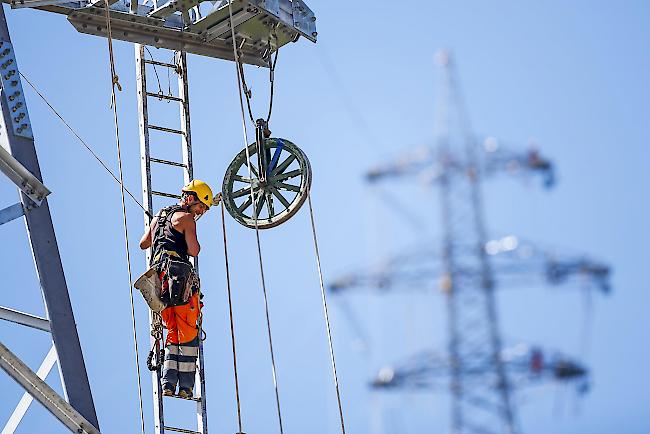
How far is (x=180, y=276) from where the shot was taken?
12281mm

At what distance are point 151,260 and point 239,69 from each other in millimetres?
1908

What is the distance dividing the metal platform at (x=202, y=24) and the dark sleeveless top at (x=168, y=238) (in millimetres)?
1875

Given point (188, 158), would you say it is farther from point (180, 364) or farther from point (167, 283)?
point (180, 364)

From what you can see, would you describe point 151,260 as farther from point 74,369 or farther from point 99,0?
point 99,0

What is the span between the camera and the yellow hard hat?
12.7 meters

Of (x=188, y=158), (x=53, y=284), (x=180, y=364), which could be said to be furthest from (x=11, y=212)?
(x=188, y=158)

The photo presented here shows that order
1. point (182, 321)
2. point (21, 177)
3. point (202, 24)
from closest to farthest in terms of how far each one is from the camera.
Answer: point (21, 177) → point (182, 321) → point (202, 24)

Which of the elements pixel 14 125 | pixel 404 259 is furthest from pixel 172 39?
pixel 404 259

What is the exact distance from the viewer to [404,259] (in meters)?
20.9

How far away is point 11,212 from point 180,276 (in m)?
1.52

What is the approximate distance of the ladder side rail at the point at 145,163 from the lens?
1316 cm

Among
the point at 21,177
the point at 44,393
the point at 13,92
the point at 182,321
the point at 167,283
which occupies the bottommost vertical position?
the point at 44,393

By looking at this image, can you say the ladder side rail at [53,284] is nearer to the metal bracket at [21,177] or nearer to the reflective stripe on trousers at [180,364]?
the metal bracket at [21,177]

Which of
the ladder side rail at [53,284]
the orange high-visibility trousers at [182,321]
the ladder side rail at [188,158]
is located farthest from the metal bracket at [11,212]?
the ladder side rail at [188,158]
